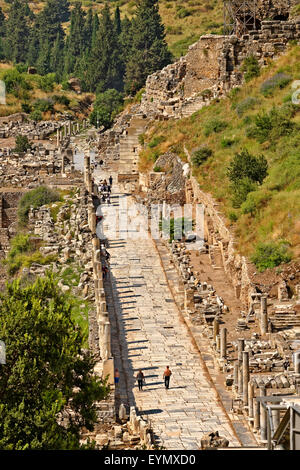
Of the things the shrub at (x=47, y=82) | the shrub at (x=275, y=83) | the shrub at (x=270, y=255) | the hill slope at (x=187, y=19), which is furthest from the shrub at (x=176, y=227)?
the hill slope at (x=187, y=19)

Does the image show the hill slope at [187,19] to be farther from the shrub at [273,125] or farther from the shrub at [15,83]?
the shrub at [273,125]

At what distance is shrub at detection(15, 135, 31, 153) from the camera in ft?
261

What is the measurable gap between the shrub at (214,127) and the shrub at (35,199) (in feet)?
25.8

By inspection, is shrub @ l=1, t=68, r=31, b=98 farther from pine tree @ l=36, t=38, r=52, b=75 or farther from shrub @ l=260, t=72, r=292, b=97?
shrub @ l=260, t=72, r=292, b=97

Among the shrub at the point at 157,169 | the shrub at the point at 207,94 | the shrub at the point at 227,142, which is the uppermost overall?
the shrub at the point at 207,94

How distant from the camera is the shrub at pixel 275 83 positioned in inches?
2244

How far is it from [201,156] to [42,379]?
26356 mm

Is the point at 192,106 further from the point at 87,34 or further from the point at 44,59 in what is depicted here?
the point at 87,34

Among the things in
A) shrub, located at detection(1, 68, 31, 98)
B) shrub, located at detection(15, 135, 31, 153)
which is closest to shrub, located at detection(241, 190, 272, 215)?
shrub, located at detection(15, 135, 31, 153)

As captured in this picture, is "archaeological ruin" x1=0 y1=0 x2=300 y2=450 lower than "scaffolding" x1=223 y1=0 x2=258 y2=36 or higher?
lower

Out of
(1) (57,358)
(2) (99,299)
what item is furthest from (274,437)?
(2) (99,299)

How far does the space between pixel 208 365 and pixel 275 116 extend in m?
17.7

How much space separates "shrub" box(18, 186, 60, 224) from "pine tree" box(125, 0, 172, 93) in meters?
30.7

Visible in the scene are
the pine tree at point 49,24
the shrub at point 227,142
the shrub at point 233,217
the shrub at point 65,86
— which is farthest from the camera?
the pine tree at point 49,24
